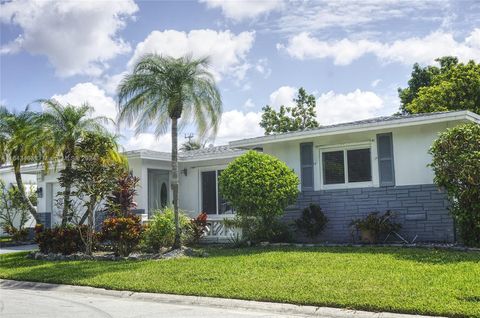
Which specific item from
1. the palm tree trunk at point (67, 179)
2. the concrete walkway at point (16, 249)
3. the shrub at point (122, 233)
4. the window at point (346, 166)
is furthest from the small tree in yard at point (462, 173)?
the concrete walkway at point (16, 249)

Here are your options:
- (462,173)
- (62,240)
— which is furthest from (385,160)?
(62,240)

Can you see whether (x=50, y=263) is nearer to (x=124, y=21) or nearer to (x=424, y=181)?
(x=124, y=21)

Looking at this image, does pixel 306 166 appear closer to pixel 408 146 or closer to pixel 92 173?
pixel 408 146

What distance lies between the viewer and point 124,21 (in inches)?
520

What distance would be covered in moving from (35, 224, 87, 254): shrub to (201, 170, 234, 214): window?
6108mm

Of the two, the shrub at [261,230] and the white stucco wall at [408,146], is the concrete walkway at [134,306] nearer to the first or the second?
the shrub at [261,230]

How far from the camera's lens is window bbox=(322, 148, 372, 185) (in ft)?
47.8

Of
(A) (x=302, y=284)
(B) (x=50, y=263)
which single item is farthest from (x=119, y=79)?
(A) (x=302, y=284)

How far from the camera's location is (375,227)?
→ 13297 mm

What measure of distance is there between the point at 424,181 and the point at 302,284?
6541 millimetres

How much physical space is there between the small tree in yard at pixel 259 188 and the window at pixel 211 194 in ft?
17.3

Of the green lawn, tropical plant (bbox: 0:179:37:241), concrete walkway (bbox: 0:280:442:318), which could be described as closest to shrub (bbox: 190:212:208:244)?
the green lawn

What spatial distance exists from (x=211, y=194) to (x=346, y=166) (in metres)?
6.87

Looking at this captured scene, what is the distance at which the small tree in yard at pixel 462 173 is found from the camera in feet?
36.9
